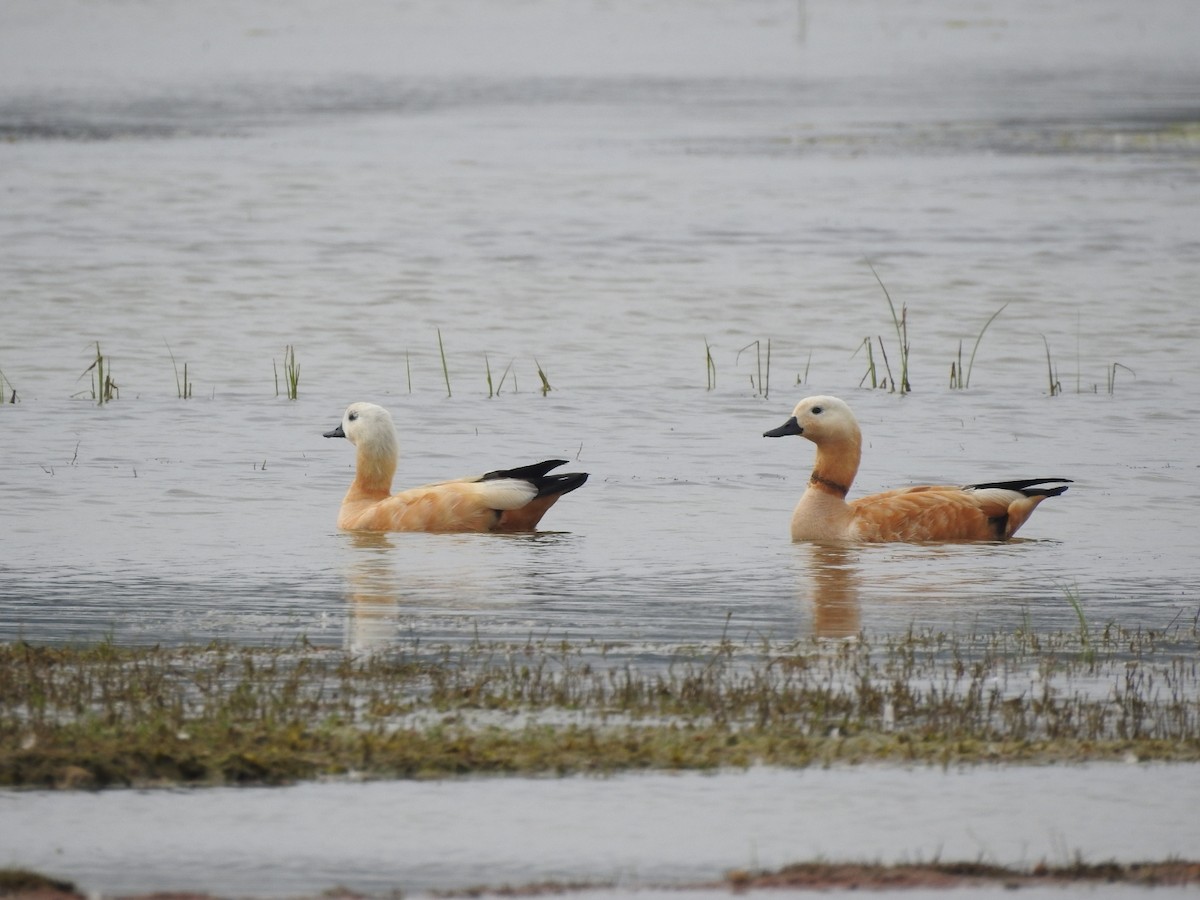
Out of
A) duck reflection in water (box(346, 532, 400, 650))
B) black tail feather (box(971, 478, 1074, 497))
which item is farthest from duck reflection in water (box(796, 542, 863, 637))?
duck reflection in water (box(346, 532, 400, 650))

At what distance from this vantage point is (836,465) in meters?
12.4

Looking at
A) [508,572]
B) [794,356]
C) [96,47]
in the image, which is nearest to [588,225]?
[794,356]

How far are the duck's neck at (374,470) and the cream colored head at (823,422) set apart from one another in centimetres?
236

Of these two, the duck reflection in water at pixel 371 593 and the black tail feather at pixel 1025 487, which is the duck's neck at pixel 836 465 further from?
the duck reflection in water at pixel 371 593

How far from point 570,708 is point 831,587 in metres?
3.41

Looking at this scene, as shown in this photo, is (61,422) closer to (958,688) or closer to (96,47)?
(958,688)

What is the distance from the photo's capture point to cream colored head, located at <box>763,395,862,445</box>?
41.5 feet

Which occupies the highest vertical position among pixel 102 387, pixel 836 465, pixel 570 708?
pixel 102 387

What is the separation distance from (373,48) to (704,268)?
5254 centimetres

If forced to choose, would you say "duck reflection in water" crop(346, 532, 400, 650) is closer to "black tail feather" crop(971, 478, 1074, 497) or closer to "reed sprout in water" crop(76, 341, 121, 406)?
"black tail feather" crop(971, 478, 1074, 497)

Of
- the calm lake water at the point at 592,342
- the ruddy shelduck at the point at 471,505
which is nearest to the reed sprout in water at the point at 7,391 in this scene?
the calm lake water at the point at 592,342

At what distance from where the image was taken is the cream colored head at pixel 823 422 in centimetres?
1265

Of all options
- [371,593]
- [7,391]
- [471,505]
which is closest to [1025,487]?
[471,505]

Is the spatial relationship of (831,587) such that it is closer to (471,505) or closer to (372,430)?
(471,505)
